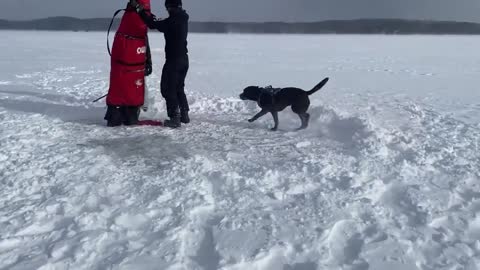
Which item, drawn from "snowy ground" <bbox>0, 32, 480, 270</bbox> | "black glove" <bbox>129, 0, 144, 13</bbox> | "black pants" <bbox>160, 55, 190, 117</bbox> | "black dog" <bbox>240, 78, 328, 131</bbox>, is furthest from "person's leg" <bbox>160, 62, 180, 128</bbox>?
"black dog" <bbox>240, 78, 328, 131</bbox>

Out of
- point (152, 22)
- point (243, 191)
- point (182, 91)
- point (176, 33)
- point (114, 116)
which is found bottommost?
point (243, 191)

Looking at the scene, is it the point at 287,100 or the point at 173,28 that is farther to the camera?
the point at 287,100

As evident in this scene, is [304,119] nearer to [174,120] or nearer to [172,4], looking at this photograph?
[174,120]

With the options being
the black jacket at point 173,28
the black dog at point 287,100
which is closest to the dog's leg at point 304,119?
the black dog at point 287,100

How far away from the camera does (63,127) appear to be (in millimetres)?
5934

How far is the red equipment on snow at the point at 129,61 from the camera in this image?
572cm

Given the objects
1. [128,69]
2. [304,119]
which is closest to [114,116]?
[128,69]

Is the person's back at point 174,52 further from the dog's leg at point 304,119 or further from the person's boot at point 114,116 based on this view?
the dog's leg at point 304,119

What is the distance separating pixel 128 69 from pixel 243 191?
9.89 feet

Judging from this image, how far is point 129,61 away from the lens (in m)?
5.88

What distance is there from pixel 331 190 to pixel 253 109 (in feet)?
12.6

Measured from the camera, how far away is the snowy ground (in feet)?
9.29

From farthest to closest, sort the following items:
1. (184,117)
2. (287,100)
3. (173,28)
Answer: (184,117), (287,100), (173,28)

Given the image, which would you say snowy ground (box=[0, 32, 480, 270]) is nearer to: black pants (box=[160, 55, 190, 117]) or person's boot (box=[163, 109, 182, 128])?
person's boot (box=[163, 109, 182, 128])
